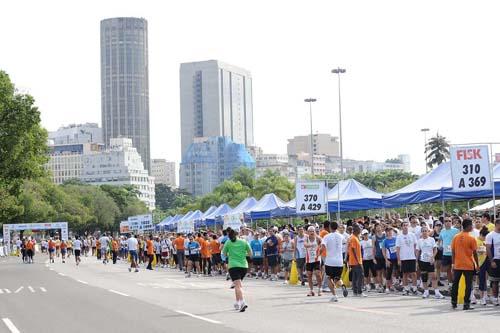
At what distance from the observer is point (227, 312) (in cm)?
1859

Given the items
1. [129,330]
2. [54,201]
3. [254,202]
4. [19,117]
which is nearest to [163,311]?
[129,330]

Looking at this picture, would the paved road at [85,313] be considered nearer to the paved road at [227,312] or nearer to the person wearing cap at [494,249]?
the paved road at [227,312]

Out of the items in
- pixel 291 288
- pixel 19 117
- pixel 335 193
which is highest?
pixel 19 117

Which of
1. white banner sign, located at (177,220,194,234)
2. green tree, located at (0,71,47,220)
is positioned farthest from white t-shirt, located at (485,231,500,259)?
green tree, located at (0,71,47,220)

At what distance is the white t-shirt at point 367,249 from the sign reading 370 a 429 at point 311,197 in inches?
314

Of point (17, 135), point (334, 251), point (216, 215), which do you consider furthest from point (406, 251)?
point (17, 135)

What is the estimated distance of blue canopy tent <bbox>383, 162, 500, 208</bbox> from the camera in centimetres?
2867

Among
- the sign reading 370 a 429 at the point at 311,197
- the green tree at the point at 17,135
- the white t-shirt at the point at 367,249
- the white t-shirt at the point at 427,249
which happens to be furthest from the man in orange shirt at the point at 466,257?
the green tree at the point at 17,135

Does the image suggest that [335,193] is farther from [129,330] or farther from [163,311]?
[129,330]

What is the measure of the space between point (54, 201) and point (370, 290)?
121 metres

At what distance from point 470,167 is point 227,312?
7.38 metres

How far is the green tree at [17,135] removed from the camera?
199 ft

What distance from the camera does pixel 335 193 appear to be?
39188mm

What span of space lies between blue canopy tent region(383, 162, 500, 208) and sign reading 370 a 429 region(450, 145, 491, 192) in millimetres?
5657
